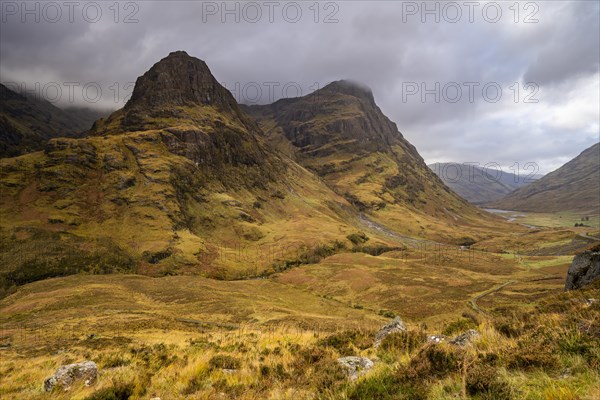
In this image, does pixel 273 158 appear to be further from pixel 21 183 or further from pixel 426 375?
pixel 426 375

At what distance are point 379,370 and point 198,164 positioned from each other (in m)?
135

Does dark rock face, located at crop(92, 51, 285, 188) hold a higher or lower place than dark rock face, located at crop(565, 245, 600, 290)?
higher

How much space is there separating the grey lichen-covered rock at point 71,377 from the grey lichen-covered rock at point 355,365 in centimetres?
820

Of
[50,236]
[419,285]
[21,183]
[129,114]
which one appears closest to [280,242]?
[419,285]

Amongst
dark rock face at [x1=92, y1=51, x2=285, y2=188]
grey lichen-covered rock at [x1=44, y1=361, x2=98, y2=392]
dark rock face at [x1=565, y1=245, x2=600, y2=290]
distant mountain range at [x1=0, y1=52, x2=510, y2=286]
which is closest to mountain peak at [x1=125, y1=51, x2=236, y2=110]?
dark rock face at [x1=92, y1=51, x2=285, y2=188]

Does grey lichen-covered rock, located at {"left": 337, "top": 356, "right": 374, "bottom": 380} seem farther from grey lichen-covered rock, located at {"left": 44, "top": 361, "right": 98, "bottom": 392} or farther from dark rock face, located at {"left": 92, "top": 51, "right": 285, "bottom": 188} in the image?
dark rock face, located at {"left": 92, "top": 51, "right": 285, "bottom": 188}

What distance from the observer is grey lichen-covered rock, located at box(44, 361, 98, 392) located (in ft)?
33.0

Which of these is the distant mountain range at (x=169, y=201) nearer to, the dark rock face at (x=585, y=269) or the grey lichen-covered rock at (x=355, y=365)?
the dark rock face at (x=585, y=269)

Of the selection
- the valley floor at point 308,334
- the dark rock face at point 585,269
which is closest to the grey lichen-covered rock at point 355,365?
the valley floor at point 308,334

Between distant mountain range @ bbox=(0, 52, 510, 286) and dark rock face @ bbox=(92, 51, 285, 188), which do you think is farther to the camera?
dark rock face @ bbox=(92, 51, 285, 188)

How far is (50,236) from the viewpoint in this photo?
2849 inches

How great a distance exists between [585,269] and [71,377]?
34300mm

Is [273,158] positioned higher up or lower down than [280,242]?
higher up

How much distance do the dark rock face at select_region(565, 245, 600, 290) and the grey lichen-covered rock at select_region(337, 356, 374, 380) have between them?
24.5 meters
